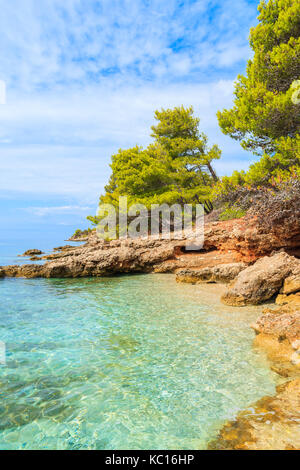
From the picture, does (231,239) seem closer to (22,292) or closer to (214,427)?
(22,292)

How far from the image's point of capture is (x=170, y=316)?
8.00 metres

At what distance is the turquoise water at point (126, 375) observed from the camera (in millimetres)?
3420

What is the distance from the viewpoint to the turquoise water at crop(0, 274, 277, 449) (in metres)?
3.42

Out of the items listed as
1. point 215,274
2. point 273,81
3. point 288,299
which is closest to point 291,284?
point 288,299

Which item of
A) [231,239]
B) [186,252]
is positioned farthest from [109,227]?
[231,239]

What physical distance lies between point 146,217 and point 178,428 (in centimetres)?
2120

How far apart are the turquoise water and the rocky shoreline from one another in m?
0.30

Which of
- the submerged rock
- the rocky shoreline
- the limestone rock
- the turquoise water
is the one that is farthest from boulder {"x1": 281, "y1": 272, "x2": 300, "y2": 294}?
the submerged rock

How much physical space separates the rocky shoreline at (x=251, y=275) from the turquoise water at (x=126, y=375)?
30cm

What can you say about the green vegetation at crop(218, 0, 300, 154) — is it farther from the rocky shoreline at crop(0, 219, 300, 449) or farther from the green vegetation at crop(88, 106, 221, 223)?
the green vegetation at crop(88, 106, 221, 223)

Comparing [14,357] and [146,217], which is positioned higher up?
[146,217]

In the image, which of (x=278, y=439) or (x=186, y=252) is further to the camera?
(x=186, y=252)

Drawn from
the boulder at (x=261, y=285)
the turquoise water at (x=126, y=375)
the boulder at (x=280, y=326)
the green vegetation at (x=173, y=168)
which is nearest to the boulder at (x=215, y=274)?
the boulder at (x=261, y=285)

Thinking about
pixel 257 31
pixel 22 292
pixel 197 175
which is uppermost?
pixel 257 31
